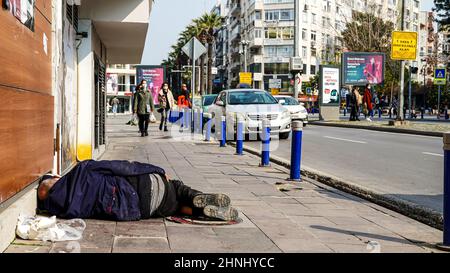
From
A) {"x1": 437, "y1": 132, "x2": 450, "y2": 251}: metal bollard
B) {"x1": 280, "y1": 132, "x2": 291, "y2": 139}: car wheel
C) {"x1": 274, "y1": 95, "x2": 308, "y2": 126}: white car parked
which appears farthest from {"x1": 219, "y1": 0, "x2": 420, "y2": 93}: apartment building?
{"x1": 437, "y1": 132, "x2": 450, "y2": 251}: metal bollard

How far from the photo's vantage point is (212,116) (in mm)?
21391

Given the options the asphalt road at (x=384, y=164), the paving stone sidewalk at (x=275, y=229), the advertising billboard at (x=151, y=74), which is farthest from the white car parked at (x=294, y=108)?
the paving stone sidewalk at (x=275, y=229)

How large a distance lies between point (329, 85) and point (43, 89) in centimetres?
3057

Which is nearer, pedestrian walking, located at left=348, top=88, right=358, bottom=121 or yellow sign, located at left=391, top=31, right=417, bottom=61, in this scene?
yellow sign, located at left=391, top=31, right=417, bottom=61

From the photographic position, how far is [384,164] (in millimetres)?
12211

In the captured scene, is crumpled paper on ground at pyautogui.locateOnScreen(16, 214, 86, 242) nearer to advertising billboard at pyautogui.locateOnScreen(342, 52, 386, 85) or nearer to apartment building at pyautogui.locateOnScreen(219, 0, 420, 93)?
advertising billboard at pyautogui.locateOnScreen(342, 52, 386, 85)

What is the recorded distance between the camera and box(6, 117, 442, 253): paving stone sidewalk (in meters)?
4.64

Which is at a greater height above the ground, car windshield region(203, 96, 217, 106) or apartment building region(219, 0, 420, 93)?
apartment building region(219, 0, 420, 93)

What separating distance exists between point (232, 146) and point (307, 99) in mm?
74529

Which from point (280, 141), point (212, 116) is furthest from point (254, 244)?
point (212, 116)

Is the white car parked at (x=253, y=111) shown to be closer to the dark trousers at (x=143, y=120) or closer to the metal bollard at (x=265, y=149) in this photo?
the dark trousers at (x=143, y=120)

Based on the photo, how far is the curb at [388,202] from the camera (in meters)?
6.22

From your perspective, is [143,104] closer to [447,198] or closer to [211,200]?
[211,200]

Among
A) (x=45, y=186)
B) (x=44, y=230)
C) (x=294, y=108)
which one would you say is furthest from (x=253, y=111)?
(x=44, y=230)
